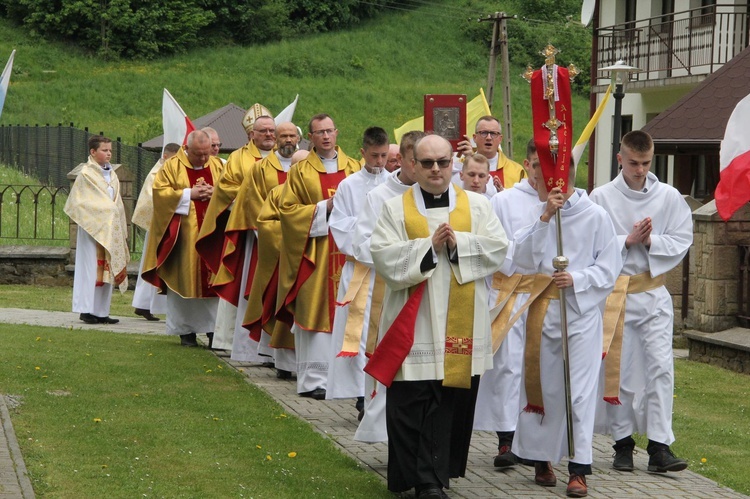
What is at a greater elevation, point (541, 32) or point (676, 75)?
point (541, 32)

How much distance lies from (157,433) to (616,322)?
288cm

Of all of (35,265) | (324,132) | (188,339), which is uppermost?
(324,132)

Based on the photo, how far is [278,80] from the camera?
56.4m

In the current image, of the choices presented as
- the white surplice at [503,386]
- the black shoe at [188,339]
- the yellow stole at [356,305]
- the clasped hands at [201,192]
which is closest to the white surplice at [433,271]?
the white surplice at [503,386]

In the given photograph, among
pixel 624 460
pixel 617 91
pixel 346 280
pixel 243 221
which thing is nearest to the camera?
pixel 624 460

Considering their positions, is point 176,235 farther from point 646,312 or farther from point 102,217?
point 646,312

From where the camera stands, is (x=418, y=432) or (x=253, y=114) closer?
(x=418, y=432)

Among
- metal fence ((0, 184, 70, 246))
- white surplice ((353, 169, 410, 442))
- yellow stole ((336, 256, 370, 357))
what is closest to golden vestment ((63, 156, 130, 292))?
metal fence ((0, 184, 70, 246))

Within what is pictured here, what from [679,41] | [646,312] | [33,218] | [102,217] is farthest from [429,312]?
[679,41]

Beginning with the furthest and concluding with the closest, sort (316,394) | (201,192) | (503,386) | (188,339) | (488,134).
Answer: (188,339) < (201,192) < (316,394) < (488,134) < (503,386)

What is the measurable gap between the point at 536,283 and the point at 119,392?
3.82 m


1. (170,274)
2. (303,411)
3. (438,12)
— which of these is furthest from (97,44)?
(303,411)

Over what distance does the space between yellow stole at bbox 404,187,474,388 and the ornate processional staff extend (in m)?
0.54

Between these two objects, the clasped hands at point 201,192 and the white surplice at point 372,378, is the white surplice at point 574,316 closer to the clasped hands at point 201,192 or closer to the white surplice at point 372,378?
the white surplice at point 372,378
